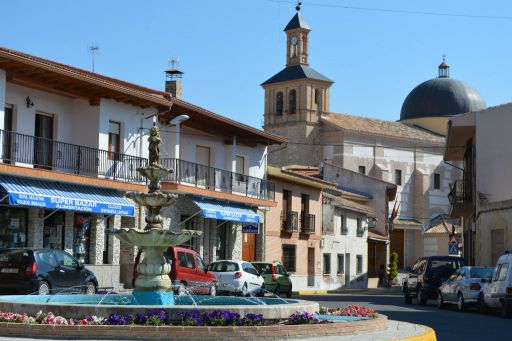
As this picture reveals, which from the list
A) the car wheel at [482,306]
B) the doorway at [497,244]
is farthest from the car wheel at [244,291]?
the doorway at [497,244]

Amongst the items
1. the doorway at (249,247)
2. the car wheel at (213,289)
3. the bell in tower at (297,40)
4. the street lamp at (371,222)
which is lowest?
the car wheel at (213,289)

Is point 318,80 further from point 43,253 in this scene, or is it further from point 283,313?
point 283,313

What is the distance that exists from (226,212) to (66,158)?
975 centimetres

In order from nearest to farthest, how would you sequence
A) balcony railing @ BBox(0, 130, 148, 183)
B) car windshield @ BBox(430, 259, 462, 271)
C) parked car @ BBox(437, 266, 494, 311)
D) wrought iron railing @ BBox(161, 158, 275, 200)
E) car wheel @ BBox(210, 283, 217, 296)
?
1. parked car @ BBox(437, 266, 494, 311)
2. balcony railing @ BBox(0, 130, 148, 183)
3. car wheel @ BBox(210, 283, 217, 296)
4. car windshield @ BBox(430, 259, 462, 271)
5. wrought iron railing @ BBox(161, 158, 275, 200)

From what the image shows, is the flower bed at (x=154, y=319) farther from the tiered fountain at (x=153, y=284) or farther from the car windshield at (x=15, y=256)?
the car windshield at (x=15, y=256)

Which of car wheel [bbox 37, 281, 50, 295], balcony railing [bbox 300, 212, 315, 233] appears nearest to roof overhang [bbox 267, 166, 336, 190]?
balcony railing [bbox 300, 212, 315, 233]

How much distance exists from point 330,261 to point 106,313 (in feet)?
135

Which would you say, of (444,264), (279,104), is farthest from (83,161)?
(279,104)

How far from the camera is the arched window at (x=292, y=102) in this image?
317ft

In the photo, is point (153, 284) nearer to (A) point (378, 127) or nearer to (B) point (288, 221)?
(B) point (288, 221)

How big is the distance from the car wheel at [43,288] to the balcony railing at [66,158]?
548cm

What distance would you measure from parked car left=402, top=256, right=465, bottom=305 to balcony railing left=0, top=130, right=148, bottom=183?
1037 cm

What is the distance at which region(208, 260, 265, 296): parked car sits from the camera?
31.2m

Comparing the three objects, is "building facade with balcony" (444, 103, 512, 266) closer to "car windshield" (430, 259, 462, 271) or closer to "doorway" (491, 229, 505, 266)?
"doorway" (491, 229, 505, 266)
